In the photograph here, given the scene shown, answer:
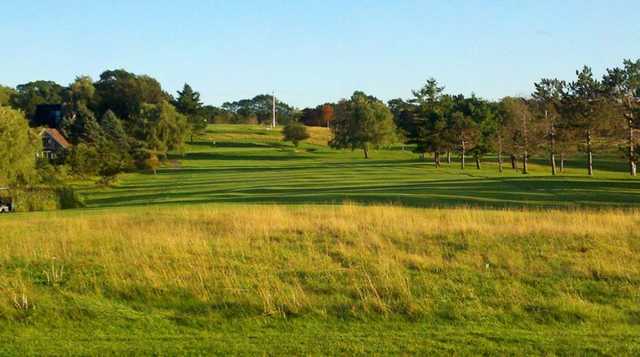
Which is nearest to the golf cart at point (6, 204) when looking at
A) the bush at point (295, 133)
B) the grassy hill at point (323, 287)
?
the grassy hill at point (323, 287)

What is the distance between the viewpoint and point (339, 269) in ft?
39.6

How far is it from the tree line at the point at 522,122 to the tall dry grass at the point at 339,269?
163ft

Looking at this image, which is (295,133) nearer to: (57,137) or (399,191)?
(57,137)

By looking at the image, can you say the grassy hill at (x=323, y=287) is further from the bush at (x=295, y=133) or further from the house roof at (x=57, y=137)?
the bush at (x=295, y=133)

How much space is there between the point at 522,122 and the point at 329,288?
236 ft

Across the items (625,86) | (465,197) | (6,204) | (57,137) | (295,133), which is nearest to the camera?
(465,197)

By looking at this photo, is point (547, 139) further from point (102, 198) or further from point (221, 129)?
point (221, 129)

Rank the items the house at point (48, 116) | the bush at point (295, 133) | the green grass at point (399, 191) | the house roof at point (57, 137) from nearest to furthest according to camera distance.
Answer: the green grass at point (399, 191) → the house roof at point (57, 137) → the bush at point (295, 133) → the house at point (48, 116)

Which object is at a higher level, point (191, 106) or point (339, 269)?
point (191, 106)

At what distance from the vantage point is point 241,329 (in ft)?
28.6

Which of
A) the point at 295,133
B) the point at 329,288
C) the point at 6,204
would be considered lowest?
the point at 6,204

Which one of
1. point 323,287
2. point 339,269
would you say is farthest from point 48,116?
point 323,287

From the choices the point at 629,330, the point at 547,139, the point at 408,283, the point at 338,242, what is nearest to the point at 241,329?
the point at 408,283

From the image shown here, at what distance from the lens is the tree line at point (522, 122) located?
6981cm
